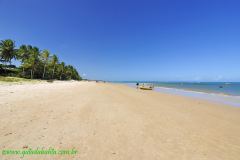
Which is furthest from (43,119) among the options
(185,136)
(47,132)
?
(185,136)

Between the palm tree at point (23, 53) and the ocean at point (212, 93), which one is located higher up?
the palm tree at point (23, 53)

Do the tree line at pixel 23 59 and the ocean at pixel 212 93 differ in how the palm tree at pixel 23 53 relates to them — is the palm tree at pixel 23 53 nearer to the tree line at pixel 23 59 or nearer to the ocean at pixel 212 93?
the tree line at pixel 23 59

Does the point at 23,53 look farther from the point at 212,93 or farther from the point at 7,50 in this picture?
the point at 212,93

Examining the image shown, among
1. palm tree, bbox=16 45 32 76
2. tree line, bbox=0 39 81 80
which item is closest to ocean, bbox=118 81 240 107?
tree line, bbox=0 39 81 80

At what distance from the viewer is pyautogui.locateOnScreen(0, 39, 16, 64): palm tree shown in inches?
1996

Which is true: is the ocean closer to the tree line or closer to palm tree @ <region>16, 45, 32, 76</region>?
the tree line

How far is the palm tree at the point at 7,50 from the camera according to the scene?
50.7 metres

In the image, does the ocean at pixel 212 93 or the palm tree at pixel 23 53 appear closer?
the ocean at pixel 212 93

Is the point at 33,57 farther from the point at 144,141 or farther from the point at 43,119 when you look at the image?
the point at 144,141

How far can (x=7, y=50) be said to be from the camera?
51156 millimetres

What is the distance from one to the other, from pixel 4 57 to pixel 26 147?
64.1 m

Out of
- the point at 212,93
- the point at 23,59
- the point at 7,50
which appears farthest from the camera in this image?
the point at 23,59

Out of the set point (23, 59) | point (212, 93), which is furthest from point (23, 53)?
point (212, 93)

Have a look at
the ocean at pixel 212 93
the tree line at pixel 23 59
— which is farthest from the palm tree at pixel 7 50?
the ocean at pixel 212 93
